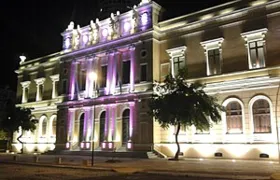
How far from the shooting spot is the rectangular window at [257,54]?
2517 centimetres

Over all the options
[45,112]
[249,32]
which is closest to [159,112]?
[249,32]

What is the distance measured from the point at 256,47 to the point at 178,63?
7671mm

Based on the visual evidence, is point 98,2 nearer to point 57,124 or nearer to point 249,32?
point 57,124

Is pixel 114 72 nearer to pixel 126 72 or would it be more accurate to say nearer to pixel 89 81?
pixel 126 72

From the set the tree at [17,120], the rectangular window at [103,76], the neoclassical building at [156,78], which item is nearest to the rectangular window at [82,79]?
the neoclassical building at [156,78]

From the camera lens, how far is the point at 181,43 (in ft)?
98.8

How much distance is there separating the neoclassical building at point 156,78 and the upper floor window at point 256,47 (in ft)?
0.27

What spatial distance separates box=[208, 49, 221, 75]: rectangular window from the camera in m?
27.6

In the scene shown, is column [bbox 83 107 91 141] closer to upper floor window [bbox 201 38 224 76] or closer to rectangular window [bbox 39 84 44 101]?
rectangular window [bbox 39 84 44 101]

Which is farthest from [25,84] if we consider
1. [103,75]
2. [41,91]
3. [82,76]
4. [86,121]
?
[103,75]

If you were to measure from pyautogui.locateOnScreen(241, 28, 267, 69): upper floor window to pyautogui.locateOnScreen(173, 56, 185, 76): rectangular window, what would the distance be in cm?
638

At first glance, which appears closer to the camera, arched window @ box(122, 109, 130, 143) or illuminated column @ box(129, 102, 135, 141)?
illuminated column @ box(129, 102, 135, 141)

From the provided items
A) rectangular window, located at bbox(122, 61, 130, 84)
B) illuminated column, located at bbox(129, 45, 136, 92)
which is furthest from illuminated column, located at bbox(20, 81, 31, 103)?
illuminated column, located at bbox(129, 45, 136, 92)

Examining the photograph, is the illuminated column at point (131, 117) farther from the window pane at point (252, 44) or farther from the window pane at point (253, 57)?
the window pane at point (252, 44)
